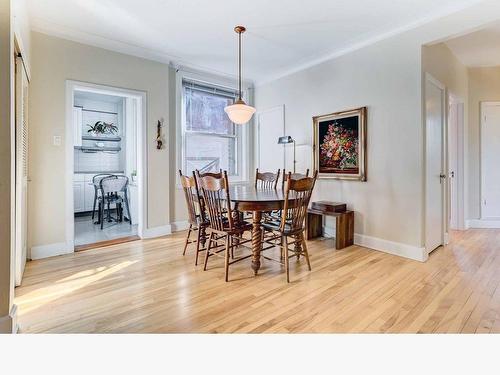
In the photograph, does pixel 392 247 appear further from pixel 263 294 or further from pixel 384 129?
pixel 263 294

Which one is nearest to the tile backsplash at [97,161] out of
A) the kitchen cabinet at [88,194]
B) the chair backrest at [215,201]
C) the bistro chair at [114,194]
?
the kitchen cabinet at [88,194]

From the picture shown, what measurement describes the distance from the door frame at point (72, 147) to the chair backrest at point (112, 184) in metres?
1.06

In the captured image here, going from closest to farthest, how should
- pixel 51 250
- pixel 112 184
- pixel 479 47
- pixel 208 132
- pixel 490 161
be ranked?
pixel 51 250
pixel 479 47
pixel 490 161
pixel 112 184
pixel 208 132

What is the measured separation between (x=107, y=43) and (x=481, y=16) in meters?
4.12

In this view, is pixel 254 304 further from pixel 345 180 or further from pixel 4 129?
pixel 345 180

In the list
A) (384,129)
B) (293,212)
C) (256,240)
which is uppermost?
(384,129)

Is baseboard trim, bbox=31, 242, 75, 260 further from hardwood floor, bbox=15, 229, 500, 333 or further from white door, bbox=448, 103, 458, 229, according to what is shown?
white door, bbox=448, 103, 458, 229

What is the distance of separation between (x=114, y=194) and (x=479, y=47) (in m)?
6.25

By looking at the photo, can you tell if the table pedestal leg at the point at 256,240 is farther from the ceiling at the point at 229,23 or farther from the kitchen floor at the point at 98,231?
the kitchen floor at the point at 98,231

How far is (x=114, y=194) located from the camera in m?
5.26

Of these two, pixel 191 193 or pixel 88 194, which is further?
pixel 88 194

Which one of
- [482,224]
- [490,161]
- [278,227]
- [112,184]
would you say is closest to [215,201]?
[278,227]

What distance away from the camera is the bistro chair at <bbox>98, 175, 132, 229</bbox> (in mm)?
4672
